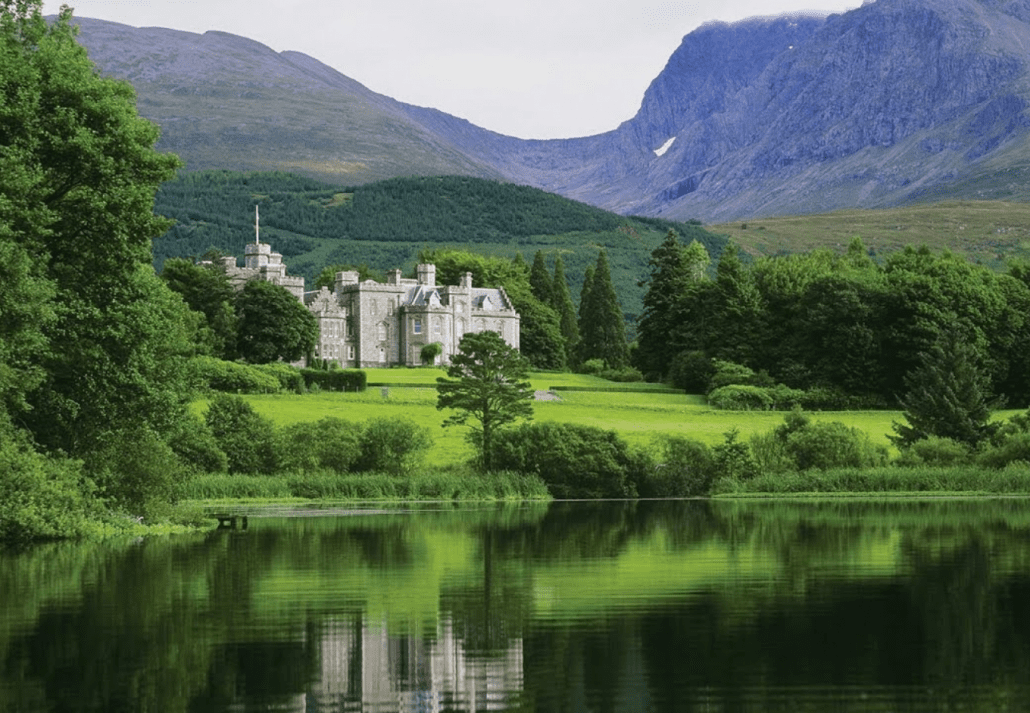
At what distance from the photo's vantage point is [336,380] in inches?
3278

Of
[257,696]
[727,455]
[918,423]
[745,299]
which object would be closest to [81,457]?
[257,696]

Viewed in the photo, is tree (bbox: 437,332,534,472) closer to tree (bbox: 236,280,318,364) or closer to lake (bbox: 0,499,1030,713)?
lake (bbox: 0,499,1030,713)

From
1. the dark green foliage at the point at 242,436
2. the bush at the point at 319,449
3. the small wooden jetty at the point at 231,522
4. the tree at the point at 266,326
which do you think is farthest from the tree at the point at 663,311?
the small wooden jetty at the point at 231,522

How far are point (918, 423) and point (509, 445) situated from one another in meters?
17.5

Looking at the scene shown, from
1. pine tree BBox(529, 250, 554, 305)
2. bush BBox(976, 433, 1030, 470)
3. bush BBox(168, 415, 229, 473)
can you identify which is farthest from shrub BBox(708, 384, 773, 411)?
pine tree BBox(529, 250, 554, 305)

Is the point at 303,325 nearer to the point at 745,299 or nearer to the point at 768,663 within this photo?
the point at 745,299

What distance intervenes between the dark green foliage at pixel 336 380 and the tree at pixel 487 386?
2568cm

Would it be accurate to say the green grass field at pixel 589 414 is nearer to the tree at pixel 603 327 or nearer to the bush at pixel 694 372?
the bush at pixel 694 372

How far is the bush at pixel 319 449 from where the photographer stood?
5341cm

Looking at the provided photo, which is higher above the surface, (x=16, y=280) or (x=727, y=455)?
(x=16, y=280)

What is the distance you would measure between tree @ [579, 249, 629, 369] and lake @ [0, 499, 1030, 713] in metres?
92.5

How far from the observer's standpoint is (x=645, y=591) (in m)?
21.5

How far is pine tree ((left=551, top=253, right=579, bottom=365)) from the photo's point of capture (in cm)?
13500

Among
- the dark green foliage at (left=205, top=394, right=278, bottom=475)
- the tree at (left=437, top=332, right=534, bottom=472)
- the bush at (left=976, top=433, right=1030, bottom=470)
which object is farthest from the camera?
the tree at (left=437, top=332, right=534, bottom=472)
